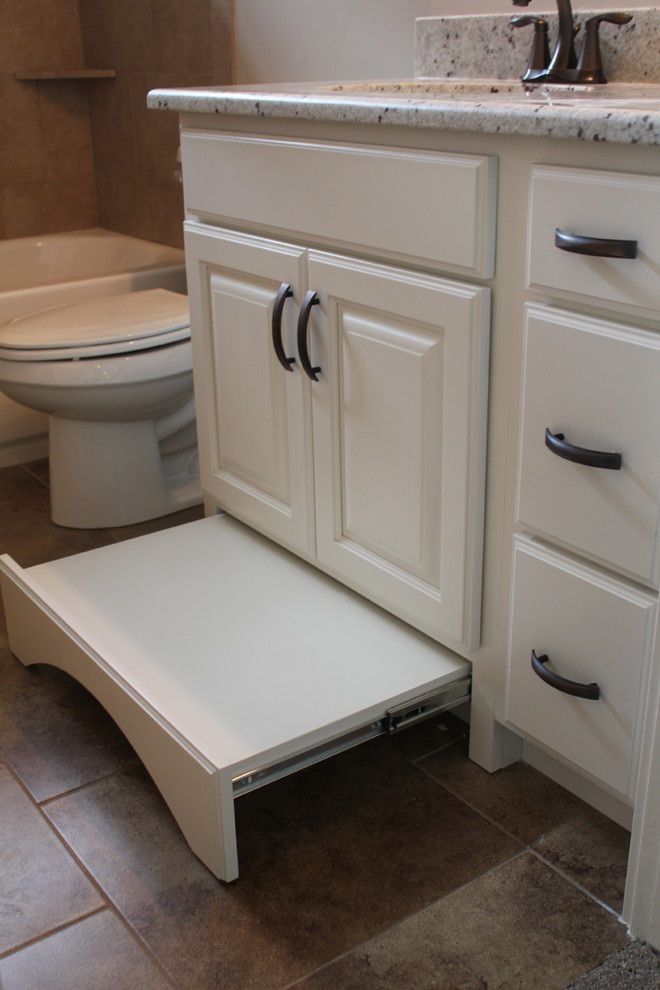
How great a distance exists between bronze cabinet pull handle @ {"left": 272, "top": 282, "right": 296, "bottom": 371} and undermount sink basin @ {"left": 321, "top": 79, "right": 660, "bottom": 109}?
0.88 ft

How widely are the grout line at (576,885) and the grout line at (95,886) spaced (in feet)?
1.47

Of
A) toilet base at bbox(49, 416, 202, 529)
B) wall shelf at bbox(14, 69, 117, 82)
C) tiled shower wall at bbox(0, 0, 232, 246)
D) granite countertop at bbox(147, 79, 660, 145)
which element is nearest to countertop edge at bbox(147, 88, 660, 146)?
granite countertop at bbox(147, 79, 660, 145)

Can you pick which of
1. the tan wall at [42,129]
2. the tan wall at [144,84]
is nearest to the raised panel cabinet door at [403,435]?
the tan wall at [144,84]

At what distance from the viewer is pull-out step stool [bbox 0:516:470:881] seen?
123 centimetres

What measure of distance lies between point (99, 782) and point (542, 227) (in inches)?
36.0

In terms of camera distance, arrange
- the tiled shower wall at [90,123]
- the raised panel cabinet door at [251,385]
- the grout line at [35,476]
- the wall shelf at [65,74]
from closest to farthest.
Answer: the raised panel cabinet door at [251,385]
the grout line at [35,476]
the tiled shower wall at [90,123]
the wall shelf at [65,74]

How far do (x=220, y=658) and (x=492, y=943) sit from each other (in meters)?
0.49

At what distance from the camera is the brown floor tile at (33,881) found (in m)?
1.20

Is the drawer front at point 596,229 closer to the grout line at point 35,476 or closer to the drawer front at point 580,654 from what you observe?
the drawer front at point 580,654

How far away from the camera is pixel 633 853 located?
110 centimetres

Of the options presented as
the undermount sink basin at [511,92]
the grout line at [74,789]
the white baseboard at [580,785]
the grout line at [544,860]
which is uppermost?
the undermount sink basin at [511,92]

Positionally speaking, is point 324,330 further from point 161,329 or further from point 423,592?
point 161,329

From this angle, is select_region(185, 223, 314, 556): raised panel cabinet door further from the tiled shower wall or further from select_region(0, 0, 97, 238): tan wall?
select_region(0, 0, 97, 238): tan wall

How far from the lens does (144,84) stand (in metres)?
2.80
